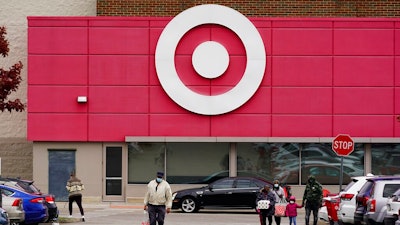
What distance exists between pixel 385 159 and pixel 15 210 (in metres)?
20.8

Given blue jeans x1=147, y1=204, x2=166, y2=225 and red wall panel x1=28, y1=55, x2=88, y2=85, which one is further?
red wall panel x1=28, y1=55, x2=88, y2=85

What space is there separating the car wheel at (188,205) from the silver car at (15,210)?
468 inches

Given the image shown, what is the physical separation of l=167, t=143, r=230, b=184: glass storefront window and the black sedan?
441 centimetres

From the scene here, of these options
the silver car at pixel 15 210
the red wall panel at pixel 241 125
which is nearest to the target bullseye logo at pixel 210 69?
the red wall panel at pixel 241 125

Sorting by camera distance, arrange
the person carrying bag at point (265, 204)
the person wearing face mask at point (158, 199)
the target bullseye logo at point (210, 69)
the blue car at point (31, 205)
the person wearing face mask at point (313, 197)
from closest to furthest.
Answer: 1. the person wearing face mask at point (158, 199)
2. the blue car at point (31, 205)
3. the person carrying bag at point (265, 204)
4. the person wearing face mask at point (313, 197)
5. the target bullseye logo at point (210, 69)

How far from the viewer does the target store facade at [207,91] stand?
42.2 m

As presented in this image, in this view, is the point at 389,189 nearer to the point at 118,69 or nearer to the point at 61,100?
Answer: the point at 118,69

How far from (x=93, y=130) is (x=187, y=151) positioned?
13.6 feet

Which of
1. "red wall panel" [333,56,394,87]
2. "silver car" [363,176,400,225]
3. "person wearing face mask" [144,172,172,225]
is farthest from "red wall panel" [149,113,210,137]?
"silver car" [363,176,400,225]

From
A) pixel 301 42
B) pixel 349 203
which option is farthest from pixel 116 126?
pixel 349 203

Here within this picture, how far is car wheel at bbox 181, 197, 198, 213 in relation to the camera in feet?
124

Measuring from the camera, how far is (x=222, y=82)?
42.2 m

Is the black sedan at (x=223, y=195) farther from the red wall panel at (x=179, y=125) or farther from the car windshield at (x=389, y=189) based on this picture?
the car windshield at (x=389, y=189)

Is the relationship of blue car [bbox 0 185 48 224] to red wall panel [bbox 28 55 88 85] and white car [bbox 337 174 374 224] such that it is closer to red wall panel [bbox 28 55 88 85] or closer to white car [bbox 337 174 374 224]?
white car [bbox 337 174 374 224]
